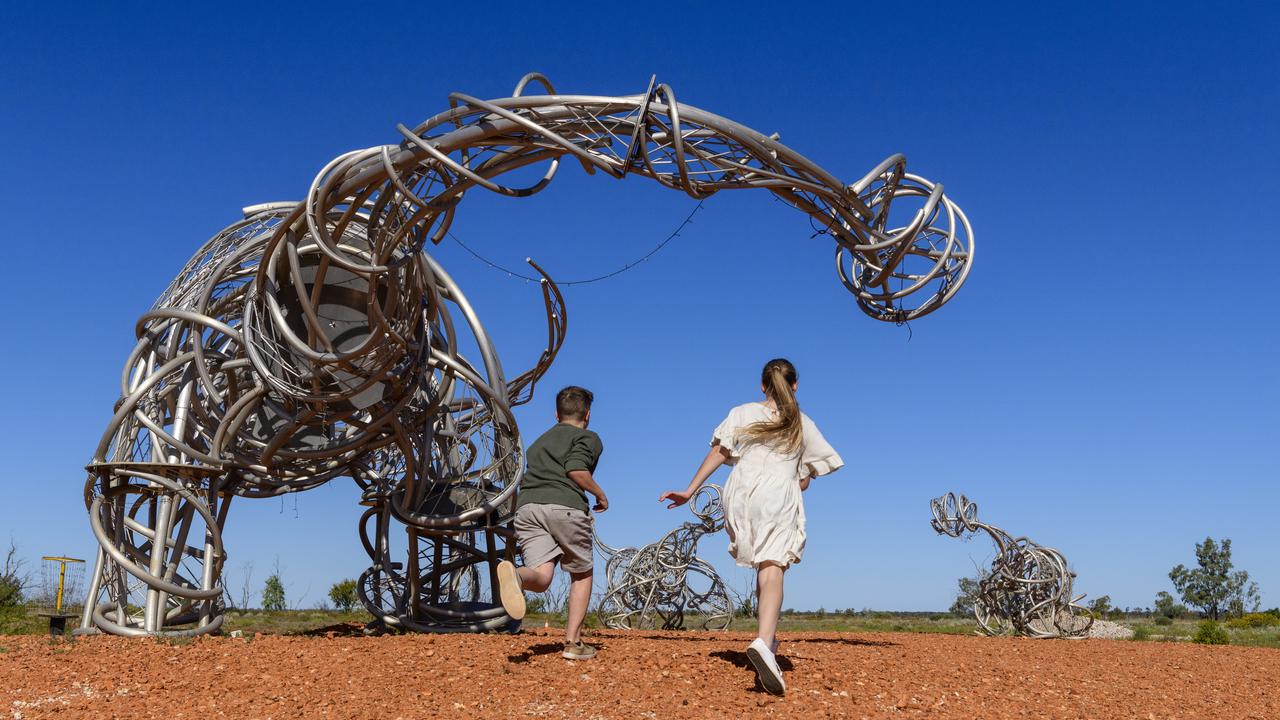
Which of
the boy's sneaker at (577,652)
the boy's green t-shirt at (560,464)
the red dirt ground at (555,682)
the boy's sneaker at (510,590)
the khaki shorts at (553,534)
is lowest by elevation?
the red dirt ground at (555,682)

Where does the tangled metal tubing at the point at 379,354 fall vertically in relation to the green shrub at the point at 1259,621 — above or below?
above

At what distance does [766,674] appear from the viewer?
6.15 meters

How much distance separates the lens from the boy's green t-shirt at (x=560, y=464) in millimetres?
7227

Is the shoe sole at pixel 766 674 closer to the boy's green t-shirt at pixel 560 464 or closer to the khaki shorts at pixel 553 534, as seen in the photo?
the khaki shorts at pixel 553 534

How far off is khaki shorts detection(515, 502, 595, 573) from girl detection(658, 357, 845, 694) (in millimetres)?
885

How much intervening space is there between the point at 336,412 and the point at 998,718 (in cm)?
627

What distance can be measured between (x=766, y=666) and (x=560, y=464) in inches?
78.6

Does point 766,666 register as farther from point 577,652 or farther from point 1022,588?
point 1022,588

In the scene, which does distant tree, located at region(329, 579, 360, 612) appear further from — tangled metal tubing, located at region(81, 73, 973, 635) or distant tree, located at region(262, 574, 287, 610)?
tangled metal tubing, located at region(81, 73, 973, 635)

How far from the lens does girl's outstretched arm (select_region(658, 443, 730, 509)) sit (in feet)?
21.1

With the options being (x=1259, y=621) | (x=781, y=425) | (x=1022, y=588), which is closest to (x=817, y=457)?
(x=781, y=425)

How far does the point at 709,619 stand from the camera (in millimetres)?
14867

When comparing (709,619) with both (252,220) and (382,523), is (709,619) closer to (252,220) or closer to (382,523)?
(382,523)

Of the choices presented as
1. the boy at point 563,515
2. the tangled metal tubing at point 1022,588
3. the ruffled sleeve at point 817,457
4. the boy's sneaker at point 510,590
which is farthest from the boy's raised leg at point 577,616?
the tangled metal tubing at point 1022,588
